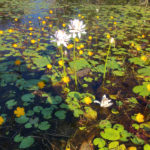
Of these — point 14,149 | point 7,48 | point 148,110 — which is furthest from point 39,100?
point 7,48

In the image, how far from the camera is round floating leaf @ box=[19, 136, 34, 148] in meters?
1.51

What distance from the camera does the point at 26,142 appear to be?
1.53 m

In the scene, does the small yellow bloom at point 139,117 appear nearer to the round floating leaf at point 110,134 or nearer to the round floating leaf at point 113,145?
the round floating leaf at point 110,134

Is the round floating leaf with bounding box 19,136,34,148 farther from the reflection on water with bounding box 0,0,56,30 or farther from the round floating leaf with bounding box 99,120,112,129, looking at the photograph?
the reflection on water with bounding box 0,0,56,30

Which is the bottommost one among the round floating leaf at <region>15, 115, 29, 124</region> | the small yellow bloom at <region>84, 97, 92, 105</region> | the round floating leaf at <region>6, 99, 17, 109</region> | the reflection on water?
the round floating leaf at <region>15, 115, 29, 124</region>

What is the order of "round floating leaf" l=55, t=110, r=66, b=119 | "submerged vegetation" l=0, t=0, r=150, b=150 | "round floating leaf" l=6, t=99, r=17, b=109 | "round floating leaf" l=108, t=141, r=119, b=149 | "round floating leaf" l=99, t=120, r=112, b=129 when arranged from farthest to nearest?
"round floating leaf" l=6, t=99, r=17, b=109, "round floating leaf" l=55, t=110, r=66, b=119, "round floating leaf" l=99, t=120, r=112, b=129, "submerged vegetation" l=0, t=0, r=150, b=150, "round floating leaf" l=108, t=141, r=119, b=149

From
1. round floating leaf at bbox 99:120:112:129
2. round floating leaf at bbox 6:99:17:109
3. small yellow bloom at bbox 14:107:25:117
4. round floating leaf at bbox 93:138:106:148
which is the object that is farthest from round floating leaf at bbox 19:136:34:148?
round floating leaf at bbox 99:120:112:129

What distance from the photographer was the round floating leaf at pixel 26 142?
4.94ft

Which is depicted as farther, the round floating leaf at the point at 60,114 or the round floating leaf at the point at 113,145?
the round floating leaf at the point at 60,114

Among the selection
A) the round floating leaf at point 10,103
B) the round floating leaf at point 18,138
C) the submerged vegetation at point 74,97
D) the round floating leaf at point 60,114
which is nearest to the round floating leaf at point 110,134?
the submerged vegetation at point 74,97

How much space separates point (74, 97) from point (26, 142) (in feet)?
2.86

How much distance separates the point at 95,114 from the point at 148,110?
752 mm

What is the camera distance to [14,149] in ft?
4.91

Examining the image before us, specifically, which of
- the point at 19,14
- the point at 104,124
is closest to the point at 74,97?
the point at 104,124
